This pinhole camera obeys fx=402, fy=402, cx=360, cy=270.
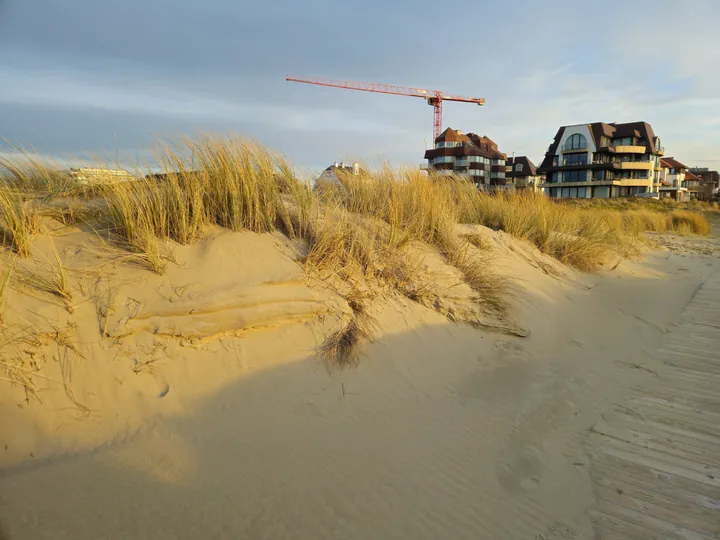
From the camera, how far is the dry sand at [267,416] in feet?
7.78

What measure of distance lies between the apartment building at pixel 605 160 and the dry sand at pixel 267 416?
5678cm

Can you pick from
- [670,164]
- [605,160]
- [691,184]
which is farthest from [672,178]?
[605,160]

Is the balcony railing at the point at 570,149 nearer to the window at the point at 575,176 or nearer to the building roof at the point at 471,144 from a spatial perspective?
the window at the point at 575,176

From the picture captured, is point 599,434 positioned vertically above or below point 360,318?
below

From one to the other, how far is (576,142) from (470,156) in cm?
1377

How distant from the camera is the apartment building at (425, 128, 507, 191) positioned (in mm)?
58469

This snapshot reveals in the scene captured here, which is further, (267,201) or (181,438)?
(267,201)

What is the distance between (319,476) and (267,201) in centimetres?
341

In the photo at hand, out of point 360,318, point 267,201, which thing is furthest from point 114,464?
point 267,201

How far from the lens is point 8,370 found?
2.73 m

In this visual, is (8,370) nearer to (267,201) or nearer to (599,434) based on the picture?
(267,201)

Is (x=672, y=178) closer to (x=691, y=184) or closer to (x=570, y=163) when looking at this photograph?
(x=691, y=184)

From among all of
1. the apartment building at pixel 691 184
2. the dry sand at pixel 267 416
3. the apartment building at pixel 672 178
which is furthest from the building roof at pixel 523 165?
the dry sand at pixel 267 416

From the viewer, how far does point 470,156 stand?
192ft
